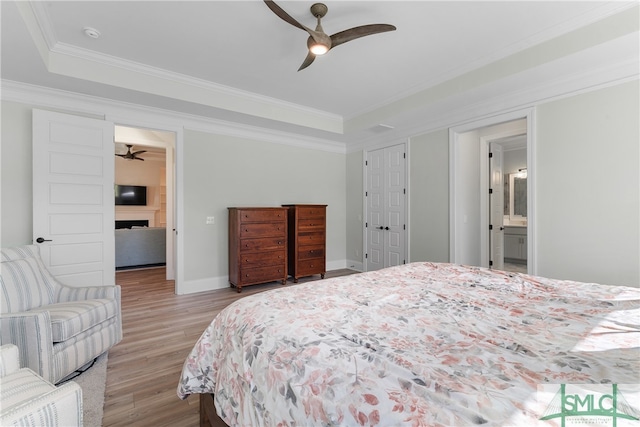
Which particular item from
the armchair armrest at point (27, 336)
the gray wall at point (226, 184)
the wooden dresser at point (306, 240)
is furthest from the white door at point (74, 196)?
the wooden dresser at point (306, 240)

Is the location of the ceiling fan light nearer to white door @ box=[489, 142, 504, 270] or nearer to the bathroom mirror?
white door @ box=[489, 142, 504, 270]

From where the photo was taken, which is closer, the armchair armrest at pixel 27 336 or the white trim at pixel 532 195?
the armchair armrest at pixel 27 336

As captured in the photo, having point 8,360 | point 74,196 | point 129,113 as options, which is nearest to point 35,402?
point 8,360

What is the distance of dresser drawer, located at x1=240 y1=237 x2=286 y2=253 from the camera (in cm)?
442

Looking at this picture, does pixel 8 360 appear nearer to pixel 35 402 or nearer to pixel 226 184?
pixel 35 402

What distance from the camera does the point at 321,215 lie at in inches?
208

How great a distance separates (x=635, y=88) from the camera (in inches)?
107

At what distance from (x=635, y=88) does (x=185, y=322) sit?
16.3ft

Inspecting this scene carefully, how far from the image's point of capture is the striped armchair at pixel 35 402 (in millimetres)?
1072

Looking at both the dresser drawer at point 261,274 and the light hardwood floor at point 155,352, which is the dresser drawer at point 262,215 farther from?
the light hardwood floor at point 155,352

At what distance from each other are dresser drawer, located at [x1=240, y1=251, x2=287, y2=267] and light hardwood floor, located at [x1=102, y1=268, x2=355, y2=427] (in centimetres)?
40

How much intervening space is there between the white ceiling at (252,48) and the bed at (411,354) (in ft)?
7.53

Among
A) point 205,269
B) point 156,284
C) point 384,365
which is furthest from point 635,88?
point 156,284

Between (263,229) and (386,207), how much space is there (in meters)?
2.19
